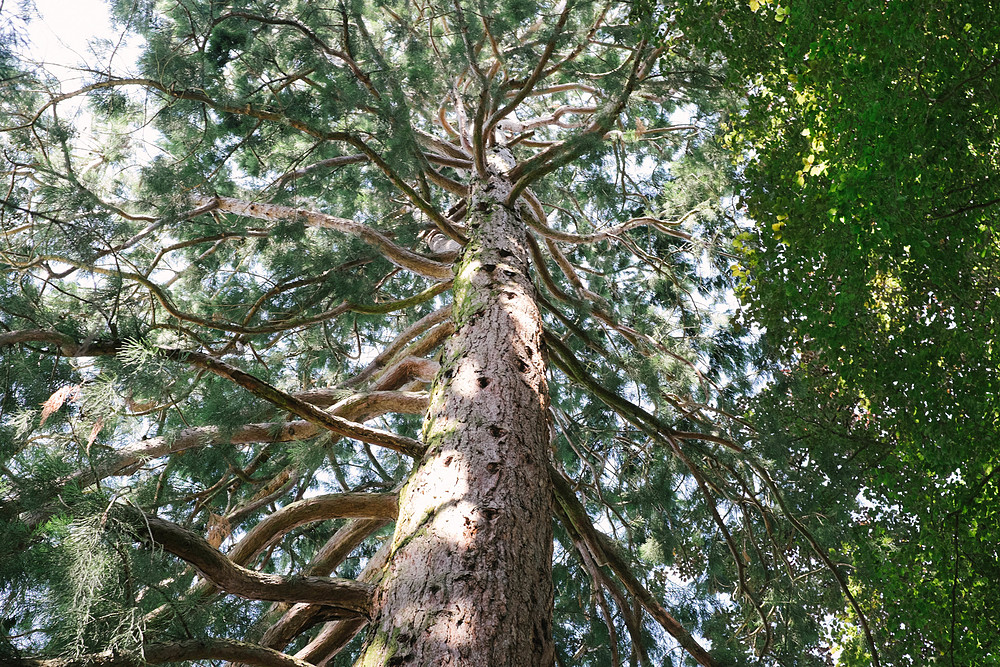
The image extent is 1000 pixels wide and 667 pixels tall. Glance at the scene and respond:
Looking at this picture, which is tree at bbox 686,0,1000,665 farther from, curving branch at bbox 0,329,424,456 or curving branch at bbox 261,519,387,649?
curving branch at bbox 261,519,387,649

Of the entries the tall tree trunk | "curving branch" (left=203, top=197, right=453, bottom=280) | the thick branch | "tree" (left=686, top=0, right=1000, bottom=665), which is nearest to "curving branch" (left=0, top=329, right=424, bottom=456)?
the thick branch

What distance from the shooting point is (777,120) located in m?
3.27

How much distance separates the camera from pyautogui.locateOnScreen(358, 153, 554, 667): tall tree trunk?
55.7 inches

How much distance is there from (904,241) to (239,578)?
95.2 inches

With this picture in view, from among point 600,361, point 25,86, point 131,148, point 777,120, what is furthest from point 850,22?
point 131,148

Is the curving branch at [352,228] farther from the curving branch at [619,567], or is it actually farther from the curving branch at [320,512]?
the curving branch at [320,512]

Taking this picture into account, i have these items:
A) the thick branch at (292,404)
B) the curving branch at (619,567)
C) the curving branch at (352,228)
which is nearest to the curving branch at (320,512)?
the thick branch at (292,404)

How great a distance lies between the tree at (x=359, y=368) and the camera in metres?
1.62

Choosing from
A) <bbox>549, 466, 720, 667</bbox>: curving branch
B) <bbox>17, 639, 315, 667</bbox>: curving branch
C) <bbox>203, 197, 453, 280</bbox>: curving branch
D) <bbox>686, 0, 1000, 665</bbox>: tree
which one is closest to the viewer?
<bbox>17, 639, 315, 667</bbox>: curving branch

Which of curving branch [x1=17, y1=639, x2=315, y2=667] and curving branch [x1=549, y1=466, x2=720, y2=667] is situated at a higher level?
curving branch [x1=549, y1=466, x2=720, y2=667]

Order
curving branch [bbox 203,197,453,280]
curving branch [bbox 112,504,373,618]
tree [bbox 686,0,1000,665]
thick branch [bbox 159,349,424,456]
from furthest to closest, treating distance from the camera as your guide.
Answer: curving branch [bbox 203,197,453,280], tree [bbox 686,0,1000,665], thick branch [bbox 159,349,424,456], curving branch [bbox 112,504,373,618]

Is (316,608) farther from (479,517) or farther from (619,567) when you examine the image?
(619,567)

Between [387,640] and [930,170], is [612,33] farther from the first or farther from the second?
[387,640]

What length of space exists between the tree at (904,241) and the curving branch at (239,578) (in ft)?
6.67
